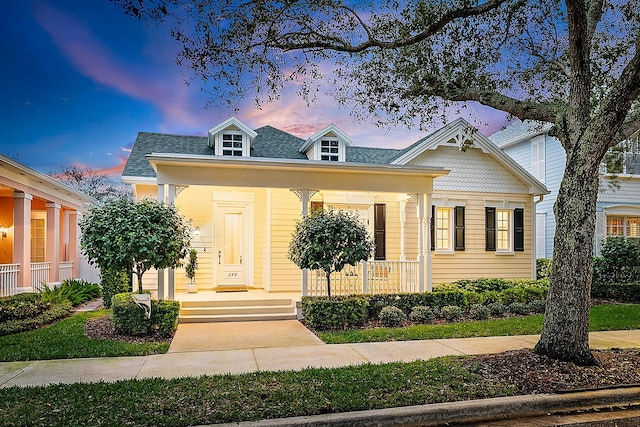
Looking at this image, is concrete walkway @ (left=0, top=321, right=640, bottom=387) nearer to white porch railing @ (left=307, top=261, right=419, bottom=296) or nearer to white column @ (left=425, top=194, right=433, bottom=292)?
white porch railing @ (left=307, top=261, right=419, bottom=296)

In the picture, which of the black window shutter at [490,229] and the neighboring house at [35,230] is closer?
the neighboring house at [35,230]

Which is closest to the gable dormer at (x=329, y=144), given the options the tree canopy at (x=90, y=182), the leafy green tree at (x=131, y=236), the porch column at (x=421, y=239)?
the porch column at (x=421, y=239)

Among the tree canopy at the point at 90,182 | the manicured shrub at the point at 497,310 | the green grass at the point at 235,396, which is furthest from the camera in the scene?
the tree canopy at the point at 90,182

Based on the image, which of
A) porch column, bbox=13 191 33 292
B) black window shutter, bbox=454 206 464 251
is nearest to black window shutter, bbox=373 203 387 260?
black window shutter, bbox=454 206 464 251

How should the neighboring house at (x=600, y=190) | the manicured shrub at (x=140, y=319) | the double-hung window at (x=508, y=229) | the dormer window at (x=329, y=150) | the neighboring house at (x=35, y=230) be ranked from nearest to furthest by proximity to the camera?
the manicured shrub at (x=140, y=319) → the neighboring house at (x=35, y=230) → the dormer window at (x=329, y=150) → the double-hung window at (x=508, y=229) → the neighboring house at (x=600, y=190)

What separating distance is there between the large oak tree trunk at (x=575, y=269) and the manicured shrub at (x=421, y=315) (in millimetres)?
4014

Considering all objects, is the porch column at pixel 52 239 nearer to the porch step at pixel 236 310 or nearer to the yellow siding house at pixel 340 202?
the yellow siding house at pixel 340 202

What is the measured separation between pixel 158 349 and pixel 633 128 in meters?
7.78

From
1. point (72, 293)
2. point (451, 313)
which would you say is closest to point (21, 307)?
point (72, 293)

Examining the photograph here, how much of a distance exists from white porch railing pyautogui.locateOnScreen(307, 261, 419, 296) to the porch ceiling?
194 cm

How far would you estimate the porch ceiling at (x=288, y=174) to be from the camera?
10230mm

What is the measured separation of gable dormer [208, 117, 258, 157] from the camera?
13.5 m

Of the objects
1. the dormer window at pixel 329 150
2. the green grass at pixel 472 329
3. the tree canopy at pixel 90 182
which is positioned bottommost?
the green grass at pixel 472 329

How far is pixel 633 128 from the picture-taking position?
655cm
